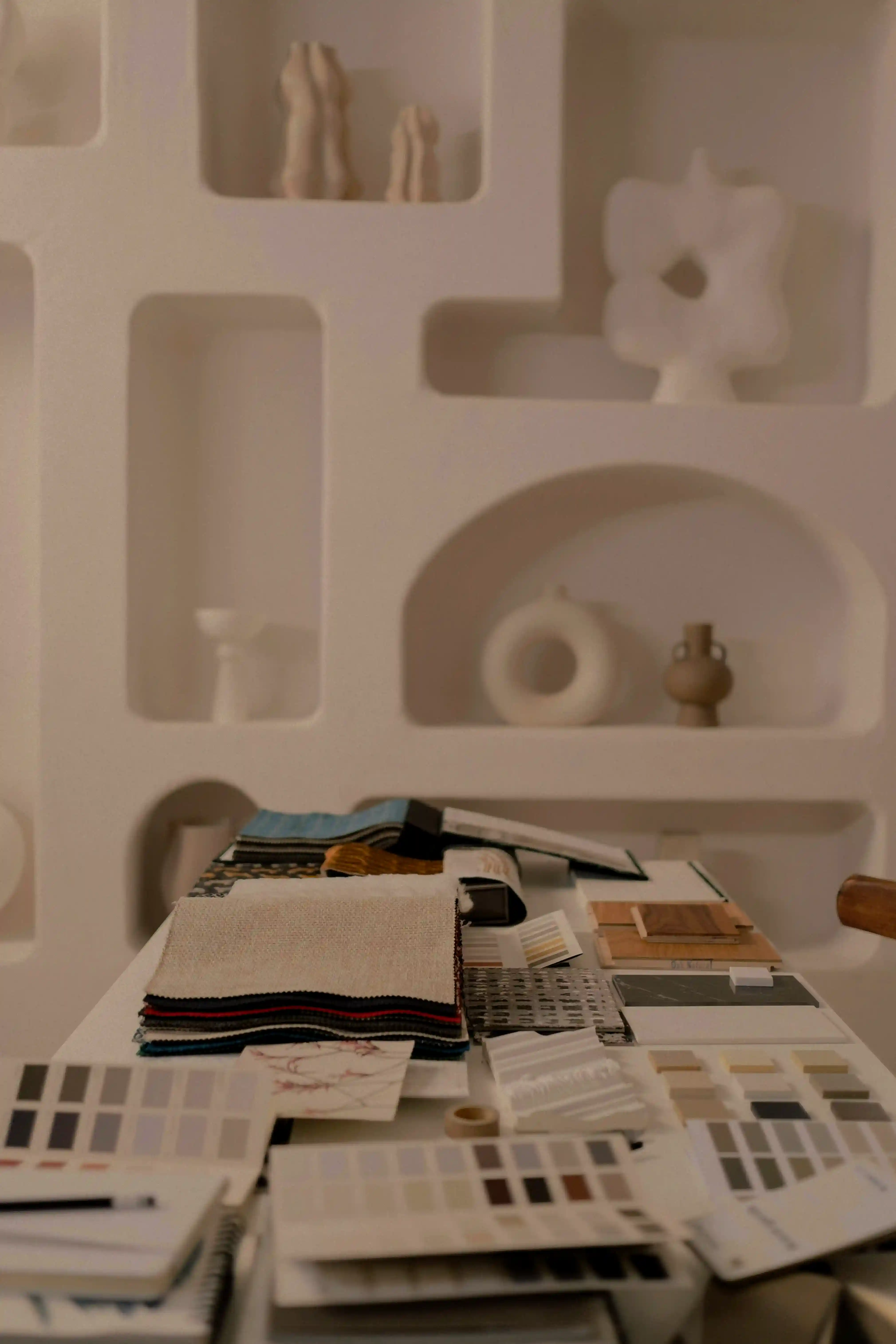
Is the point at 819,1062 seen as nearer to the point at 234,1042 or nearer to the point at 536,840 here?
the point at 234,1042

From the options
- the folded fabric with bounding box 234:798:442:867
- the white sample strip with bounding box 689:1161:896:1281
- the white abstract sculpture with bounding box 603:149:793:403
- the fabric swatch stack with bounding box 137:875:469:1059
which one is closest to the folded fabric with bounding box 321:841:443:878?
the folded fabric with bounding box 234:798:442:867

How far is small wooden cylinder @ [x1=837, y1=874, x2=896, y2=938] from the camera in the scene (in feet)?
4.46

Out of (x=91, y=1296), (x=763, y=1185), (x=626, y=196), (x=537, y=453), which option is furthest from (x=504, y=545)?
(x=91, y=1296)

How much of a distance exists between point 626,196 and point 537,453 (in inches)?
24.6

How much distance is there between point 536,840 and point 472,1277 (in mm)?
1160

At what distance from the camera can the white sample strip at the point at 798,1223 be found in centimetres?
74

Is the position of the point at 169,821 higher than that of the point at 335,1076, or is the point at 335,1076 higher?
the point at 335,1076

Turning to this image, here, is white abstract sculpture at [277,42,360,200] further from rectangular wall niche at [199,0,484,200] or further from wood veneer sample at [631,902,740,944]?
wood veneer sample at [631,902,740,944]

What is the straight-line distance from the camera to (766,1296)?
73 cm

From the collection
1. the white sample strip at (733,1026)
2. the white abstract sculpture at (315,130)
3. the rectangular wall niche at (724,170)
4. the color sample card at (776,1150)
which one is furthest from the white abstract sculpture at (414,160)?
the color sample card at (776,1150)

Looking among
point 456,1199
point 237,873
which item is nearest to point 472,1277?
point 456,1199

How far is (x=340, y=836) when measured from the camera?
1773 millimetres

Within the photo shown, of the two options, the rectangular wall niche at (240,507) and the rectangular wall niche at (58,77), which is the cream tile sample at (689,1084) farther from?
the rectangular wall niche at (58,77)

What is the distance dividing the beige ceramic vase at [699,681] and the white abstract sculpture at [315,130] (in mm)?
1256
